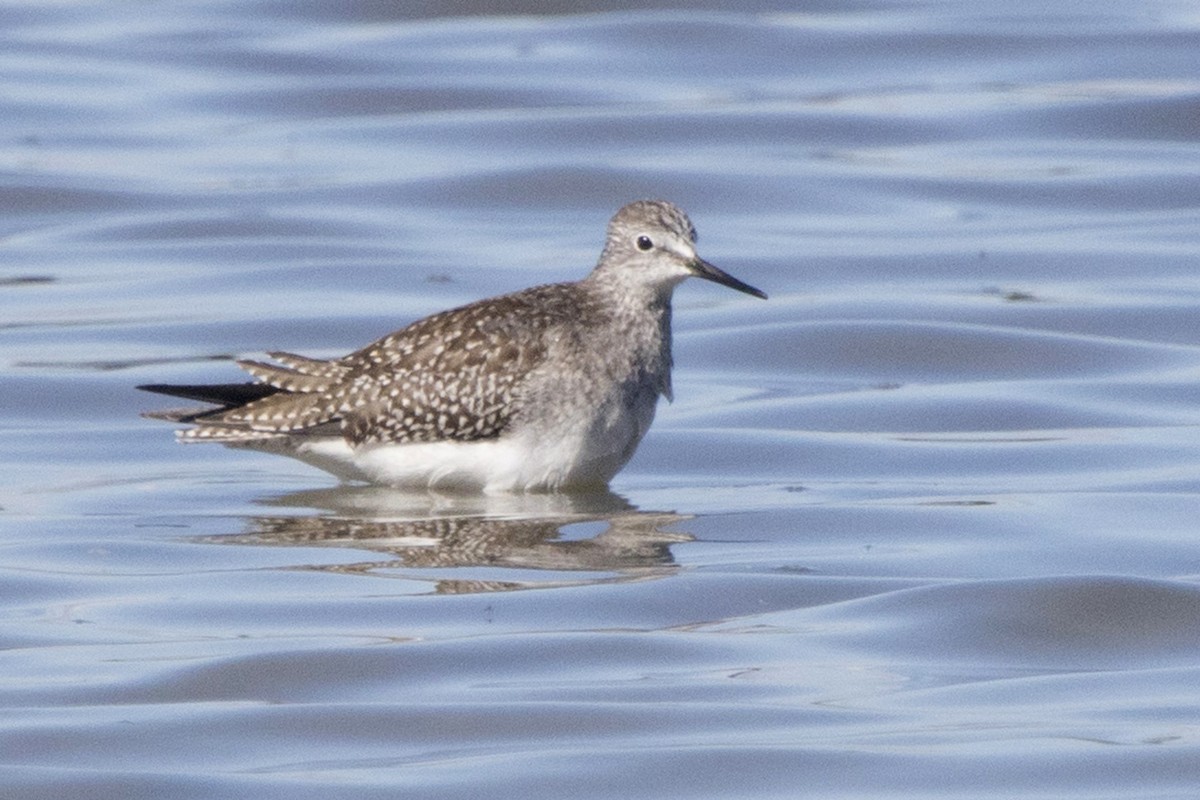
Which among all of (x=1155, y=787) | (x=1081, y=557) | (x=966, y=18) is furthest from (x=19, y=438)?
(x=966, y=18)

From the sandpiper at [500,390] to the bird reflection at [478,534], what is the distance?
0.15 meters

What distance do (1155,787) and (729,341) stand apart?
27.8ft

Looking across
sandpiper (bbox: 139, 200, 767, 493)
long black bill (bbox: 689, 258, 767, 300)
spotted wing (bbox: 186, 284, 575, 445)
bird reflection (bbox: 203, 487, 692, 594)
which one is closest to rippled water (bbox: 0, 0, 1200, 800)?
bird reflection (bbox: 203, 487, 692, 594)

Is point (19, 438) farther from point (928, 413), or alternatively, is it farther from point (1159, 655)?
point (1159, 655)

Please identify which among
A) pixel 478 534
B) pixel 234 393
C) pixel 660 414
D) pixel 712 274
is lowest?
pixel 478 534

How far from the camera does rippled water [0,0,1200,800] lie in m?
8.66

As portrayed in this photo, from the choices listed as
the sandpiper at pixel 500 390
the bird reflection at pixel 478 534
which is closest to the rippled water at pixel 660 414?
the bird reflection at pixel 478 534

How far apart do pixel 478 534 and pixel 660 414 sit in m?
3.15

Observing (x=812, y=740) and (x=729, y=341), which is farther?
(x=729, y=341)

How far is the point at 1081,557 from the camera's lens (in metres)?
11.1

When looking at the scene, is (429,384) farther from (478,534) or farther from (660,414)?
(660,414)

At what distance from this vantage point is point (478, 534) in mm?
11555

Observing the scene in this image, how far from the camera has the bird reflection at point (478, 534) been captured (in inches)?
427

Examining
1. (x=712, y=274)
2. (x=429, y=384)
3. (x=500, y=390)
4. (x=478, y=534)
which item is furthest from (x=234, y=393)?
(x=712, y=274)
